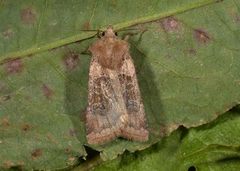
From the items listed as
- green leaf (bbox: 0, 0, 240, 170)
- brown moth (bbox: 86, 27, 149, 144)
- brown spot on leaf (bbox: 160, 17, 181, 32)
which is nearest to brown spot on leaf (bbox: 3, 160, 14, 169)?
green leaf (bbox: 0, 0, 240, 170)

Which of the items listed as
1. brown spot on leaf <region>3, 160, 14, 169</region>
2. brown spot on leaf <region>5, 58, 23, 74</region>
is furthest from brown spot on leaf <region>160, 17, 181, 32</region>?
brown spot on leaf <region>3, 160, 14, 169</region>

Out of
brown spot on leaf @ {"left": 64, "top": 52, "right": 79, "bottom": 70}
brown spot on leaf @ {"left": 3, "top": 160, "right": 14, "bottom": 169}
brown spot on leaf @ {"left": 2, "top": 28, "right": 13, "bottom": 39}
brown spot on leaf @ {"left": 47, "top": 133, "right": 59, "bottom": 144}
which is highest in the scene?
brown spot on leaf @ {"left": 2, "top": 28, "right": 13, "bottom": 39}

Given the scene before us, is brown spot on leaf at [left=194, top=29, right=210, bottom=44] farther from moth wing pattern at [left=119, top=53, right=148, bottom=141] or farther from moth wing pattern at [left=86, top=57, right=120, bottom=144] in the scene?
moth wing pattern at [left=86, top=57, right=120, bottom=144]

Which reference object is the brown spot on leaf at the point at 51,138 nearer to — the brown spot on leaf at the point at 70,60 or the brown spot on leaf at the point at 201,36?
the brown spot on leaf at the point at 70,60

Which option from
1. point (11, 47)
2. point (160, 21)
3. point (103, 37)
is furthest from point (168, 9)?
point (11, 47)

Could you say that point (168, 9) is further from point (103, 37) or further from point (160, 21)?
point (103, 37)

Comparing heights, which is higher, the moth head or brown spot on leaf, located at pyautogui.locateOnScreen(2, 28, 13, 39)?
brown spot on leaf, located at pyautogui.locateOnScreen(2, 28, 13, 39)

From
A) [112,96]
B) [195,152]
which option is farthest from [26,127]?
[195,152]

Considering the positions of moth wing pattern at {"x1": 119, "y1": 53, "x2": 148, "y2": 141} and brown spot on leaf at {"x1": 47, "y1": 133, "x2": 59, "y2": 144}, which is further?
brown spot on leaf at {"x1": 47, "y1": 133, "x2": 59, "y2": 144}
